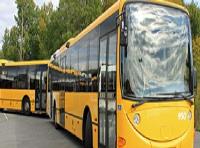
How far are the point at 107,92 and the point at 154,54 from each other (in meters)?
1.37

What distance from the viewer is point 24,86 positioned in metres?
31.4

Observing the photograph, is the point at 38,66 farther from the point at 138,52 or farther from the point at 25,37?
the point at 25,37

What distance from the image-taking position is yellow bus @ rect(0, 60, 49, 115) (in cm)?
2975

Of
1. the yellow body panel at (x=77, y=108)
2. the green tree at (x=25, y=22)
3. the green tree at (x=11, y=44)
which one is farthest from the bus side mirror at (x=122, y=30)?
the green tree at (x=11, y=44)

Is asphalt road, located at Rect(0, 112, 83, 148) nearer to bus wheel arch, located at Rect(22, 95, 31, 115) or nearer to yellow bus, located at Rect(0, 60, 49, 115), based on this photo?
yellow bus, located at Rect(0, 60, 49, 115)

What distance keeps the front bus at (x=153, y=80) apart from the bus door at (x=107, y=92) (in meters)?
0.38

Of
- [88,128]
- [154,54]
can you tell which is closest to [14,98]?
[88,128]

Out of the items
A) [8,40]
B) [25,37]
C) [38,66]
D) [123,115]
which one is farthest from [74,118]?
[8,40]

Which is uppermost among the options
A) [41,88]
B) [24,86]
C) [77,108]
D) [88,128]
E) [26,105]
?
[24,86]

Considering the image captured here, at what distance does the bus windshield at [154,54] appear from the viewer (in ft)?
34.0

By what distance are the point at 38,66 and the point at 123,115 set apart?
20.7 metres

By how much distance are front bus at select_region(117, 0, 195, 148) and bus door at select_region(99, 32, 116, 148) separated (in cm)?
38

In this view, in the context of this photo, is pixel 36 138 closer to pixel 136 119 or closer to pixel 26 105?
pixel 136 119

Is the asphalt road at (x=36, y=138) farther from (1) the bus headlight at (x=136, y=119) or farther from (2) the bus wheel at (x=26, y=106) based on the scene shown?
(2) the bus wheel at (x=26, y=106)
